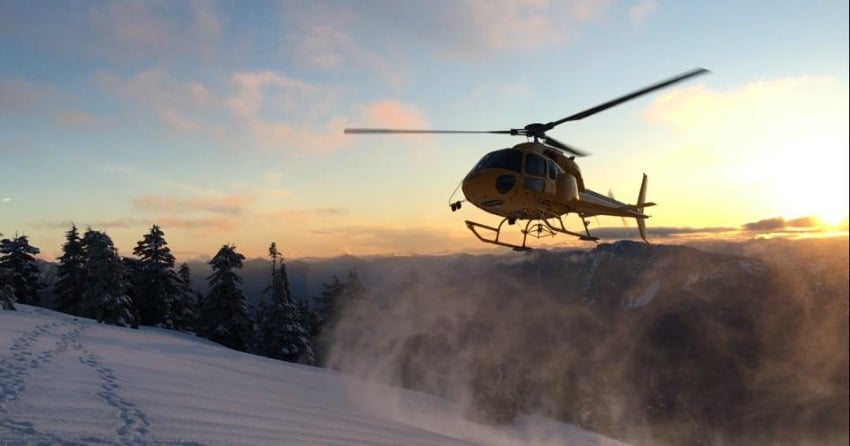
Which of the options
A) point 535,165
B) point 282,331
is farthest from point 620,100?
point 282,331

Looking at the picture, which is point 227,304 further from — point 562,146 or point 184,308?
point 562,146

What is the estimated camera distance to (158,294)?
41938 mm

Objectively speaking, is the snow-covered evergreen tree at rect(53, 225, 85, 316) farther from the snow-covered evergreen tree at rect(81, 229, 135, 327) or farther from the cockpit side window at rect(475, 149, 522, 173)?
the cockpit side window at rect(475, 149, 522, 173)

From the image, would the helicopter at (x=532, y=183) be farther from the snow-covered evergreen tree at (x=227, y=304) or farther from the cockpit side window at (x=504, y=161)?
the snow-covered evergreen tree at (x=227, y=304)

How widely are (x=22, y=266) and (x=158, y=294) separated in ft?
37.9

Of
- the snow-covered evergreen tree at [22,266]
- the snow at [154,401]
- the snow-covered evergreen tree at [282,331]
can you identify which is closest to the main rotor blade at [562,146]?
A: the snow at [154,401]

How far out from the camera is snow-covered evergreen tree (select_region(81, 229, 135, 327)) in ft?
113

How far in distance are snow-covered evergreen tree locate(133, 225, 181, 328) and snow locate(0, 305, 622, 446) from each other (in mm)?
20381

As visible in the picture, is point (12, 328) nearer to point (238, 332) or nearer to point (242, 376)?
point (242, 376)

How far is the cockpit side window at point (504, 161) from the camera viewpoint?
13781 mm

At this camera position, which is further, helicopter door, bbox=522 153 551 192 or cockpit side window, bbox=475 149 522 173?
helicopter door, bbox=522 153 551 192

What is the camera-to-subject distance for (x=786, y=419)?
161125 mm

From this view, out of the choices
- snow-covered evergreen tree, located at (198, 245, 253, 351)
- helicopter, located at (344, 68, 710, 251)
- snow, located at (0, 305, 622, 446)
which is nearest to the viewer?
snow, located at (0, 305, 622, 446)

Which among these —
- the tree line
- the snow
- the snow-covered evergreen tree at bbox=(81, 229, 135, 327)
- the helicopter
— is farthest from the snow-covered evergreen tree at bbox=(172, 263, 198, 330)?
the helicopter
